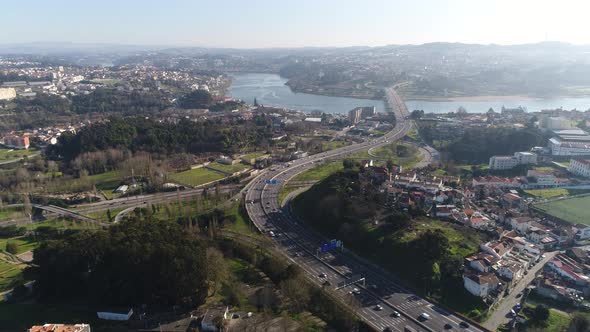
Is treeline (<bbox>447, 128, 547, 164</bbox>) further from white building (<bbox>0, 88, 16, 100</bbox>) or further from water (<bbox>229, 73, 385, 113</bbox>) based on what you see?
white building (<bbox>0, 88, 16, 100</bbox>)

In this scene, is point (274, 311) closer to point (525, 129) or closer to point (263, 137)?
point (263, 137)

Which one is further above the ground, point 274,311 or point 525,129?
point 525,129

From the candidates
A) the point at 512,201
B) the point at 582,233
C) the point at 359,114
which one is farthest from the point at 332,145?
the point at 582,233

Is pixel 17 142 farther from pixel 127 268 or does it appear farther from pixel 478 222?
pixel 478 222

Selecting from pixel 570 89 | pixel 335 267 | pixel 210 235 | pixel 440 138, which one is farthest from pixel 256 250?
pixel 570 89

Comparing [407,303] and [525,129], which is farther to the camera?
[525,129]

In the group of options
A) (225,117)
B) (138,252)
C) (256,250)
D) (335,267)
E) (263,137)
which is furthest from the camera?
(225,117)

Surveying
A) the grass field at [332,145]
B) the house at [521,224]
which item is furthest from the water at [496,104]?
the house at [521,224]
